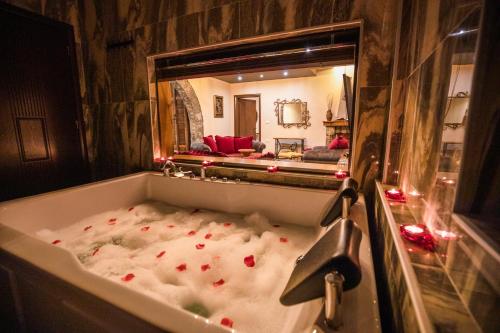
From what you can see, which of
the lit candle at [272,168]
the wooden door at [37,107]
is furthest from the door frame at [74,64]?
the lit candle at [272,168]

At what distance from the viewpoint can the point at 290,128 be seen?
691cm

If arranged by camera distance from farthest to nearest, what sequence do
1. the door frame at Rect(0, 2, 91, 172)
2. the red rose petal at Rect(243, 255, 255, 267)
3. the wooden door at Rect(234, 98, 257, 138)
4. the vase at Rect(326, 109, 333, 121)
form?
the wooden door at Rect(234, 98, 257, 138)
the vase at Rect(326, 109, 333, 121)
the door frame at Rect(0, 2, 91, 172)
the red rose petal at Rect(243, 255, 255, 267)

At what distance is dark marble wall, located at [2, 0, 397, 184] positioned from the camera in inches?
55.1

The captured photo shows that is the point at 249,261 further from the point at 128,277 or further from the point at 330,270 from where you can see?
the point at 330,270

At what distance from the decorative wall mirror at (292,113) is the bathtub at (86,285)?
5.40 m

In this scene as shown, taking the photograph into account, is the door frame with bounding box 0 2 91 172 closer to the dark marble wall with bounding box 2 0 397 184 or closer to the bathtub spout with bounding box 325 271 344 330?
the dark marble wall with bounding box 2 0 397 184

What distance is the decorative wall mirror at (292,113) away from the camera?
6680mm

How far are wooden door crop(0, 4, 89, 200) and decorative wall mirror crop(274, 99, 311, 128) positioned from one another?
17.7 ft

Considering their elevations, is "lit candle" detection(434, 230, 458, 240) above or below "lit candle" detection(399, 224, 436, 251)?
above

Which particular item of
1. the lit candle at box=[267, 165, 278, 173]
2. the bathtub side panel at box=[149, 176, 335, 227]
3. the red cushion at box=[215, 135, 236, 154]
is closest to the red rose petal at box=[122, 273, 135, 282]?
the bathtub side panel at box=[149, 176, 335, 227]

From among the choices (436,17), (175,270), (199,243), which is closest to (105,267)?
(175,270)

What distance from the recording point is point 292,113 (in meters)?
6.81

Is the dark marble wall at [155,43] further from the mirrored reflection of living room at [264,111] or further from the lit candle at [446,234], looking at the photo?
the mirrored reflection of living room at [264,111]

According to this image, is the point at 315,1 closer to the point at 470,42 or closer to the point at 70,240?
the point at 470,42
